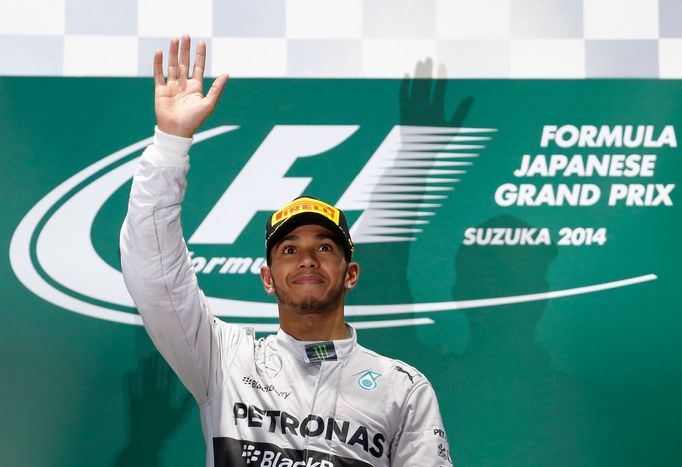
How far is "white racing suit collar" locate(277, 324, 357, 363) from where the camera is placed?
1.99m

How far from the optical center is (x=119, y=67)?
→ 2.54m

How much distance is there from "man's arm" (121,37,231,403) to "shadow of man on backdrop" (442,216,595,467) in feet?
2.78

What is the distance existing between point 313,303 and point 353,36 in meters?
1.01

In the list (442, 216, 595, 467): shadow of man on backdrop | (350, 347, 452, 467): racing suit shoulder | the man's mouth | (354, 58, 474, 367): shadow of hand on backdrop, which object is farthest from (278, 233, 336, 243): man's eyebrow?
(442, 216, 595, 467): shadow of man on backdrop

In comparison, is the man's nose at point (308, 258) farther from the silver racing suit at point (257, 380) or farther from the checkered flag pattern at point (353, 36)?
the checkered flag pattern at point (353, 36)

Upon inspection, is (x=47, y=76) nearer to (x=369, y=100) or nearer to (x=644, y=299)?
(x=369, y=100)

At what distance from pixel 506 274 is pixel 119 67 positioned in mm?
1359

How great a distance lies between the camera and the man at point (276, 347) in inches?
70.6

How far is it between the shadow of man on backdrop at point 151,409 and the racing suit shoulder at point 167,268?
522mm

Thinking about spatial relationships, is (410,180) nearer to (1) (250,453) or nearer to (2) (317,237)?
(2) (317,237)

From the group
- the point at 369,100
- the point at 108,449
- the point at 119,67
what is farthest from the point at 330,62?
the point at 108,449

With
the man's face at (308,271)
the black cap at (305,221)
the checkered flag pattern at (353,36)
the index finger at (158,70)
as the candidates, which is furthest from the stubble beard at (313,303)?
the checkered flag pattern at (353,36)

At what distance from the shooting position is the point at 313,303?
1960 mm

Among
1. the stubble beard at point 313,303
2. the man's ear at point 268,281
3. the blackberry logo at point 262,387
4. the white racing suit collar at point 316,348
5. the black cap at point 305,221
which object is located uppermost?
the black cap at point 305,221
